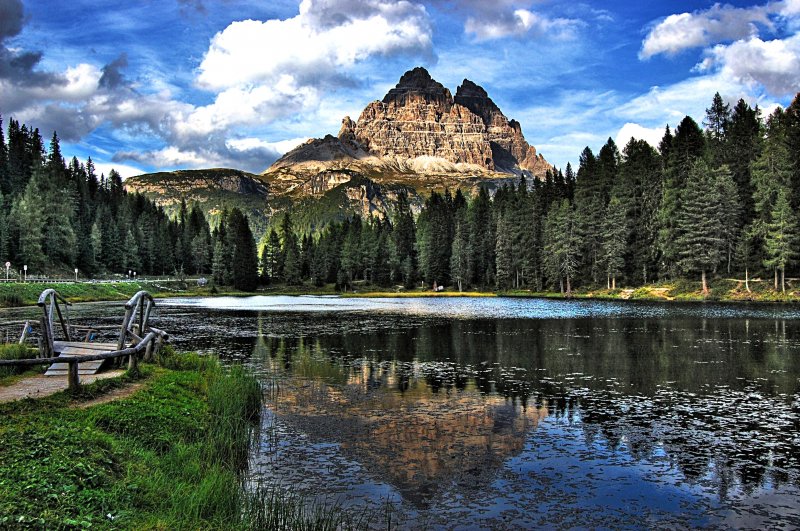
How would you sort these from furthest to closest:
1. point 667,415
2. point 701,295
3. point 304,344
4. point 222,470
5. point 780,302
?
point 701,295 → point 780,302 → point 304,344 → point 667,415 → point 222,470

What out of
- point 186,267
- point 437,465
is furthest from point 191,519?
point 186,267

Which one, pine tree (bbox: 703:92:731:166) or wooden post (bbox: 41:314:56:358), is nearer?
wooden post (bbox: 41:314:56:358)

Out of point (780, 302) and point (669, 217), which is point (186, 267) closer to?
point (669, 217)

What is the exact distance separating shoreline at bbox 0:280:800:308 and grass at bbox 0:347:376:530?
7561cm

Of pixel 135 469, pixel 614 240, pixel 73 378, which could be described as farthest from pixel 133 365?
pixel 614 240

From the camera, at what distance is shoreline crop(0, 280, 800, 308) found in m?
79.5

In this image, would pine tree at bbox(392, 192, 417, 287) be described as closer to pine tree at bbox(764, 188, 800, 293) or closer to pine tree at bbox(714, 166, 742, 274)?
pine tree at bbox(714, 166, 742, 274)

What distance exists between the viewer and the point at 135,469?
1192 centimetres

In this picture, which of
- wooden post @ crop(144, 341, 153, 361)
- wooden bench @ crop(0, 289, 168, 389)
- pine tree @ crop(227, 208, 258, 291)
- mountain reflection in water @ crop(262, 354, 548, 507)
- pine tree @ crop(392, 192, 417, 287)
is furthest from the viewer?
pine tree @ crop(392, 192, 417, 287)

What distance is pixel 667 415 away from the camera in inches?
793

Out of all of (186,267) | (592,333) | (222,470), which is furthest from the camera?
(186,267)

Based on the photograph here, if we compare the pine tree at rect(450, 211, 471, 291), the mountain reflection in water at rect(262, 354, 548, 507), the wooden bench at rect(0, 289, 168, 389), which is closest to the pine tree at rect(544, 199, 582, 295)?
the pine tree at rect(450, 211, 471, 291)

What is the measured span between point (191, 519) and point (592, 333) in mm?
41564

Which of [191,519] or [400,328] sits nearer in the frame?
[191,519]
